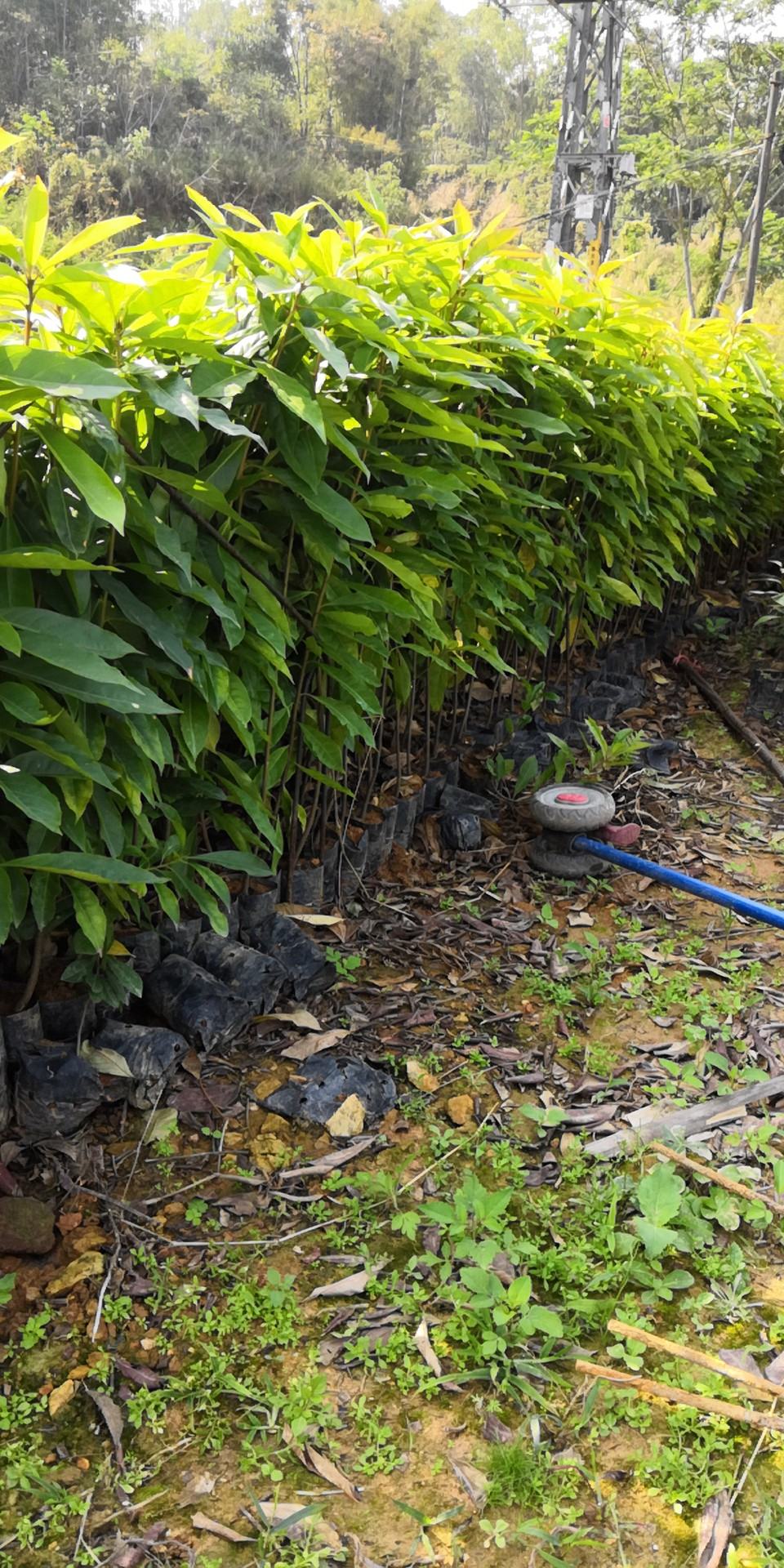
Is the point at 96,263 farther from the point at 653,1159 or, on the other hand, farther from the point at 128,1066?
the point at 653,1159

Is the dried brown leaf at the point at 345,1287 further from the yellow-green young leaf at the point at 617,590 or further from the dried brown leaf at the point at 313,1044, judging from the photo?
the yellow-green young leaf at the point at 617,590

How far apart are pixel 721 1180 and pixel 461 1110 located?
0.49m

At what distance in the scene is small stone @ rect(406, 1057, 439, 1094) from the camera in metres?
1.95

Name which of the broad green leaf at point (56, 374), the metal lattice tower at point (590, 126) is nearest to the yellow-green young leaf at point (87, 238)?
the broad green leaf at point (56, 374)

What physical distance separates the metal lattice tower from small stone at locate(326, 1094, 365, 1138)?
467 inches

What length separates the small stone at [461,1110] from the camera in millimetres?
1872

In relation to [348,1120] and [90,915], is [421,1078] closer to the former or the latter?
[348,1120]

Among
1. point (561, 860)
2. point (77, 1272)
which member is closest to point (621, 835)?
point (561, 860)

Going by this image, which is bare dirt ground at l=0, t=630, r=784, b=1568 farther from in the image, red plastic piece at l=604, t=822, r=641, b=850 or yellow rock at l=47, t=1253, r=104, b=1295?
red plastic piece at l=604, t=822, r=641, b=850

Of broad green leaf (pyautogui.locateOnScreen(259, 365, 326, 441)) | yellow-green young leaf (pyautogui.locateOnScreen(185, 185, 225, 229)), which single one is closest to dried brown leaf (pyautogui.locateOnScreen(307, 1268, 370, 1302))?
broad green leaf (pyautogui.locateOnScreen(259, 365, 326, 441))

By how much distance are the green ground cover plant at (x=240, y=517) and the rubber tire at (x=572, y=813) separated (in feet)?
1.33

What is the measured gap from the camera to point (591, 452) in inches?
117

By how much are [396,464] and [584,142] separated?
Result: 535 inches

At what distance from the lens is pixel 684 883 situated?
2.55 m
